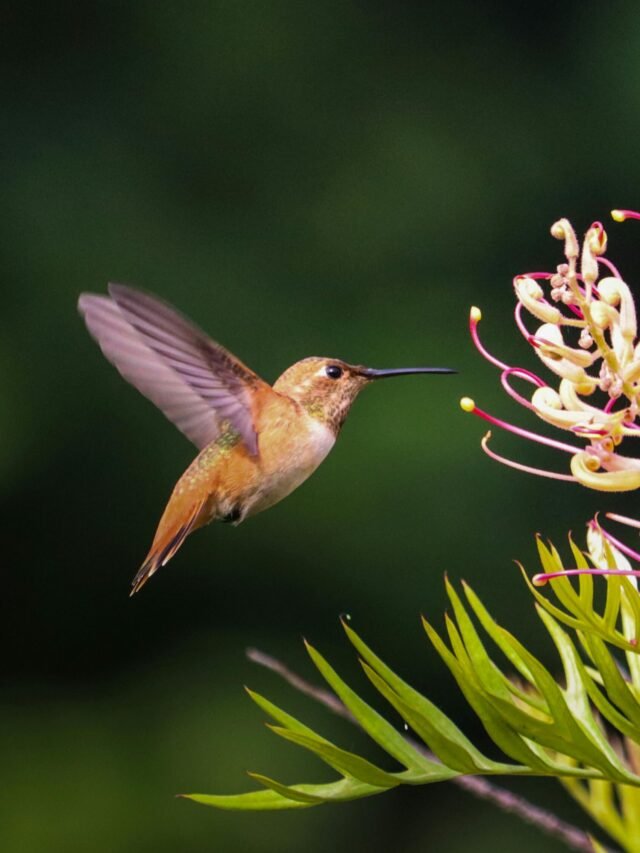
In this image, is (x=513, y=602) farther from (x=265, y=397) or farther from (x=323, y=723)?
(x=265, y=397)

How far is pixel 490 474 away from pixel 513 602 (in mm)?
325

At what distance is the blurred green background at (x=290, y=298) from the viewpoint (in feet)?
12.0

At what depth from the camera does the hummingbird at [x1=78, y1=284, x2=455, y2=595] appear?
1.25 meters

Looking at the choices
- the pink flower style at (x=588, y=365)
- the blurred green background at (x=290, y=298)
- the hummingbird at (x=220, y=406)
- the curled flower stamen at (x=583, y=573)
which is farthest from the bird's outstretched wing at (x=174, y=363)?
the blurred green background at (x=290, y=298)

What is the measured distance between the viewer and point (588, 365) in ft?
3.11

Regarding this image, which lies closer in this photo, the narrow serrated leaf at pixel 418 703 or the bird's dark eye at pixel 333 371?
the narrow serrated leaf at pixel 418 703

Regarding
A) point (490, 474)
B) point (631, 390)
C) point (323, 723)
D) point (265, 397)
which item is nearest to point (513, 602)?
point (490, 474)

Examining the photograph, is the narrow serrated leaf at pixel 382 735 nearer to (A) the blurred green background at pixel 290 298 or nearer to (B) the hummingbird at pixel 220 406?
(B) the hummingbird at pixel 220 406

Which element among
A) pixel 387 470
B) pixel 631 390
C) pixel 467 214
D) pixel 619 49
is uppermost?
pixel 619 49

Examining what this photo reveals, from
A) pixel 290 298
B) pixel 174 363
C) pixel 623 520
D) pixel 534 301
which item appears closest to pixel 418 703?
pixel 623 520

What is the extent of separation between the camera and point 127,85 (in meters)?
4.32

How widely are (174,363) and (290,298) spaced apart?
2730mm

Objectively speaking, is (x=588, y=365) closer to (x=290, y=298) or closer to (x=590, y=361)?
(x=590, y=361)

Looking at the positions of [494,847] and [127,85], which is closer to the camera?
[494,847]
